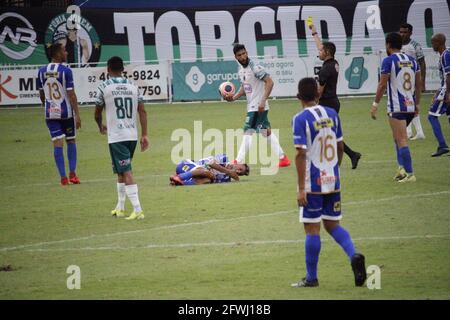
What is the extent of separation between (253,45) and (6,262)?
32.9m

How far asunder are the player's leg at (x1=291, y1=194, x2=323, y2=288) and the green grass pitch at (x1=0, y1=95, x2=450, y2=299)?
0.16m

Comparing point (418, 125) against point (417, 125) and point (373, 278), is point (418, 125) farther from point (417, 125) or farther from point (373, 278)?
point (373, 278)

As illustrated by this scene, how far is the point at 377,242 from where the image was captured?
453 inches

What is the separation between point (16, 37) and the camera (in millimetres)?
41094

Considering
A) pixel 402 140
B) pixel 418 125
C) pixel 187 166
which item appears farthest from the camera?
pixel 418 125

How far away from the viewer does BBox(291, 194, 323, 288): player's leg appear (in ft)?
30.2

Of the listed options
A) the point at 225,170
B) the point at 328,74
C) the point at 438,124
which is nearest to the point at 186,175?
the point at 225,170

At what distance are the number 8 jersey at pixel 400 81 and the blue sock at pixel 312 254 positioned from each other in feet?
24.4

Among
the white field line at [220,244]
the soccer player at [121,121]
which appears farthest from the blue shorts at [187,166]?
the white field line at [220,244]

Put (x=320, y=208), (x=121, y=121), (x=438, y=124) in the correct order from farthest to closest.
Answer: (x=438, y=124) < (x=121, y=121) < (x=320, y=208)

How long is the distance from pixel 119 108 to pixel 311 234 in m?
5.26

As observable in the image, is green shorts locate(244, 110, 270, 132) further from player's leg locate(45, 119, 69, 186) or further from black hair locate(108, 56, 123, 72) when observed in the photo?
black hair locate(108, 56, 123, 72)
